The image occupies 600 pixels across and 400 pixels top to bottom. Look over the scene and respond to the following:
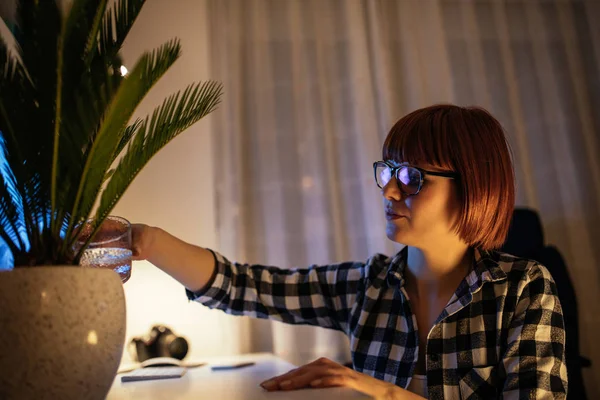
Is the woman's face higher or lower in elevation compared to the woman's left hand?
higher

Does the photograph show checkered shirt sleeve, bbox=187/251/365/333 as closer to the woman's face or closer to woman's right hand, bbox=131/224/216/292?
woman's right hand, bbox=131/224/216/292

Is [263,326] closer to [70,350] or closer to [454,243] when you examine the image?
[454,243]

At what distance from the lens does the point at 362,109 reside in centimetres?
242

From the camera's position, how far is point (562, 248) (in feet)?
8.29

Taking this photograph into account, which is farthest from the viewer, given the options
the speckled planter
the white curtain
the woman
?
the white curtain

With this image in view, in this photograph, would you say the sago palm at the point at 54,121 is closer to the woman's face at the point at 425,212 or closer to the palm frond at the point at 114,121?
the palm frond at the point at 114,121

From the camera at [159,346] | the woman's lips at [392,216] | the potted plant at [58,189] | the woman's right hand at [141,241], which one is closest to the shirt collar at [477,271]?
the woman's lips at [392,216]

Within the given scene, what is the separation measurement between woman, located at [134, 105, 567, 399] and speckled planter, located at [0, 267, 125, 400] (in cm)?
45

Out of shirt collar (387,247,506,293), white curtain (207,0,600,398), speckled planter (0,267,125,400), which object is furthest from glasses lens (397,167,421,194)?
white curtain (207,0,600,398)

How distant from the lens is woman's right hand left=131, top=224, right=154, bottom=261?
3.91ft

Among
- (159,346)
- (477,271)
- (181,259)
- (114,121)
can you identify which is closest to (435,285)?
(477,271)

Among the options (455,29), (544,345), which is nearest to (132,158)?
(544,345)

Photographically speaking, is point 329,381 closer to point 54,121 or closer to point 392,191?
point 392,191

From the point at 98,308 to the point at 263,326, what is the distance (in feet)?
5.18
